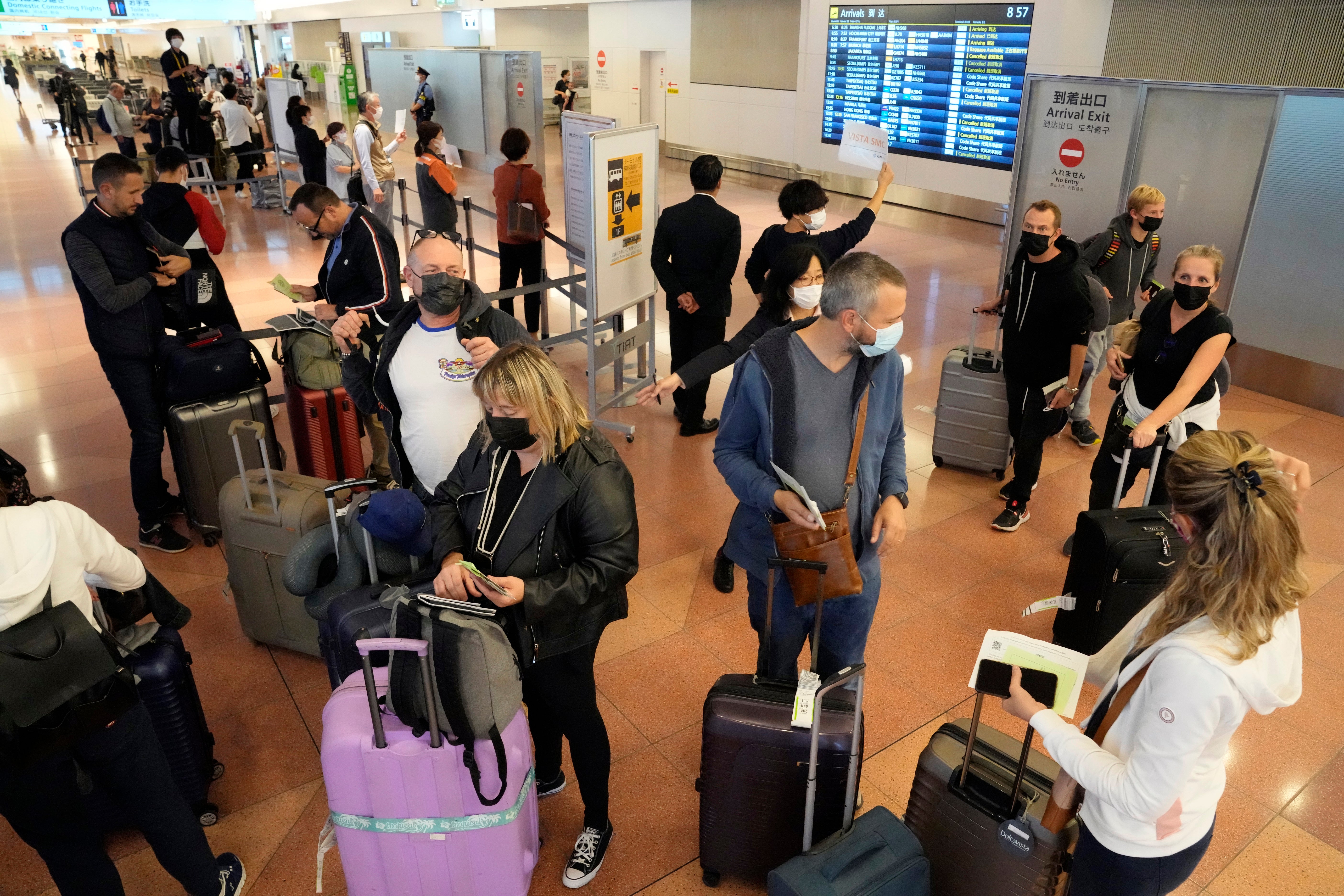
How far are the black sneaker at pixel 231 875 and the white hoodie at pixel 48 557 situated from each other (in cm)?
91

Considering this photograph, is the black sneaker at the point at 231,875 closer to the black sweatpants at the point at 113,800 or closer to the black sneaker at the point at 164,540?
the black sweatpants at the point at 113,800

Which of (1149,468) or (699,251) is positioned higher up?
(699,251)

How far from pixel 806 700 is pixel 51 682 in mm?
1735

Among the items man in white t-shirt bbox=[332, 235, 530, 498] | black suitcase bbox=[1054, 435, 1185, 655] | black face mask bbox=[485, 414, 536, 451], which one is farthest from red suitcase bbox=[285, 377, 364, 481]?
black suitcase bbox=[1054, 435, 1185, 655]

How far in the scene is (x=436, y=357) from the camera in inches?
125

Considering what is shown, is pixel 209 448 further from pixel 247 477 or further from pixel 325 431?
pixel 247 477

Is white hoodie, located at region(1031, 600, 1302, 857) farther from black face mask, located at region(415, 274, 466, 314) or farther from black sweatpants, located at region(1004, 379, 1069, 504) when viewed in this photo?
black sweatpants, located at region(1004, 379, 1069, 504)

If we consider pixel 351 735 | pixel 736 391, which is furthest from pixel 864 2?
pixel 351 735

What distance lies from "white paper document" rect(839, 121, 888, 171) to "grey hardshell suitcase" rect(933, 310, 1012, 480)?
122 cm

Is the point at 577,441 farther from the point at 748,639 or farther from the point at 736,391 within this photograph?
the point at 748,639

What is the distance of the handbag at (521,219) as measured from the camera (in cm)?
717

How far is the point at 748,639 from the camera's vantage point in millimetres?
3891

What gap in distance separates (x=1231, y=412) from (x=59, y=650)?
284 inches

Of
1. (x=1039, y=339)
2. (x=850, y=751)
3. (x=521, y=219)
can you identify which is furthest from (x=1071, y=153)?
(x=850, y=751)
